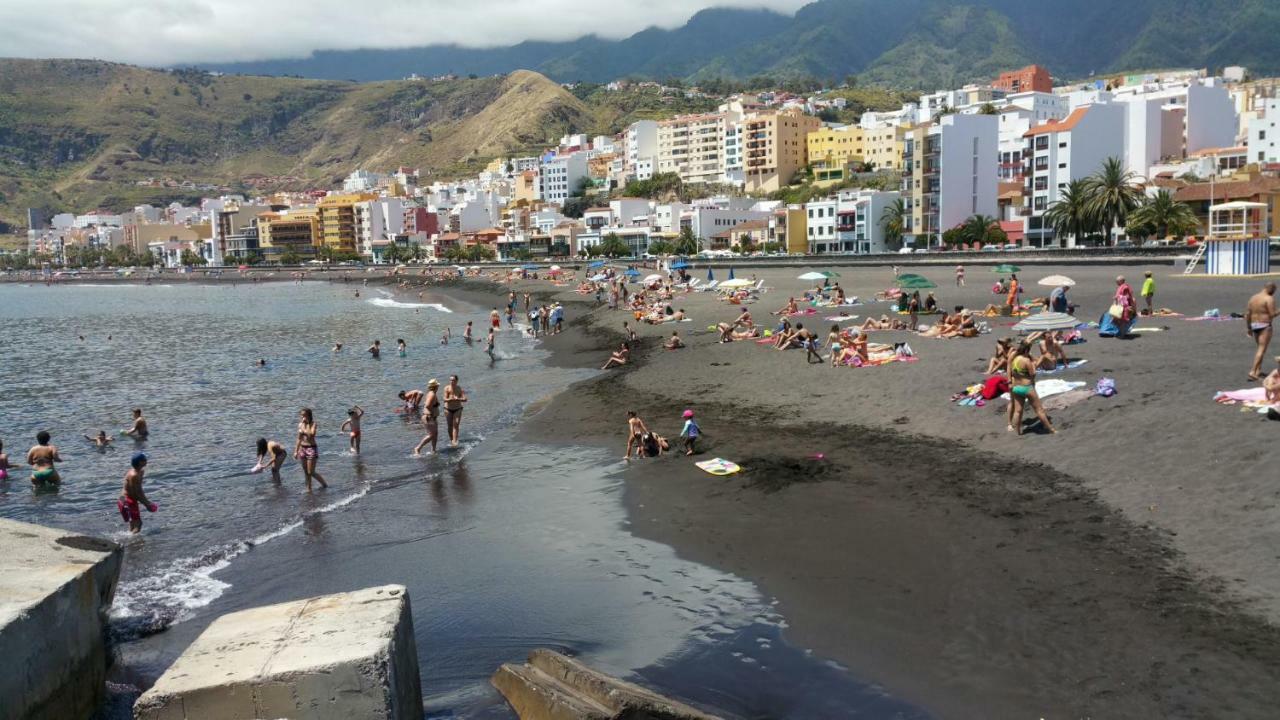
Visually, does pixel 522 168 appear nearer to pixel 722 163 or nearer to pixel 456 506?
pixel 722 163

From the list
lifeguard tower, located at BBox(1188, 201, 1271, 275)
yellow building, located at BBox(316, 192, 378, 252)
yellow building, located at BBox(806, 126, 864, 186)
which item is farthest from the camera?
yellow building, located at BBox(316, 192, 378, 252)

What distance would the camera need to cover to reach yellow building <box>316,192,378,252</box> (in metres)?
→ 168

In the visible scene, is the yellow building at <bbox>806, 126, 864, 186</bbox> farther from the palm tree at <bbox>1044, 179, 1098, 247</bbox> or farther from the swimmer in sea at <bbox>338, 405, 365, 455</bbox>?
the swimmer in sea at <bbox>338, 405, 365, 455</bbox>

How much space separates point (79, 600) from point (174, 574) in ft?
13.5

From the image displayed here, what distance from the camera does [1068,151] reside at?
79.4m

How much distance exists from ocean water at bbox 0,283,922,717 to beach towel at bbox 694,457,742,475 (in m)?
1.46

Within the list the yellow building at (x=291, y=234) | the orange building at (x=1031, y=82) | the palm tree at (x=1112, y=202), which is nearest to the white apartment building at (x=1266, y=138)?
the palm tree at (x=1112, y=202)

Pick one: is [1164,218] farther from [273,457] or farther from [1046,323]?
[273,457]

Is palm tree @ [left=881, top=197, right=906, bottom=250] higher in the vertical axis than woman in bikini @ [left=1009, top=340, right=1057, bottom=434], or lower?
higher

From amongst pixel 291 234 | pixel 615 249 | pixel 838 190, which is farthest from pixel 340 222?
pixel 838 190

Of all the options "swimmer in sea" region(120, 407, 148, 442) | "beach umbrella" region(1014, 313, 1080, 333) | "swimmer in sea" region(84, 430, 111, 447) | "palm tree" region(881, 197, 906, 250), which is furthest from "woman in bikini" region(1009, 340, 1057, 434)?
"palm tree" region(881, 197, 906, 250)

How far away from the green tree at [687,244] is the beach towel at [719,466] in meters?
89.6

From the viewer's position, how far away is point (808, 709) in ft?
22.8

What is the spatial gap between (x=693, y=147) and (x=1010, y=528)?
468ft
